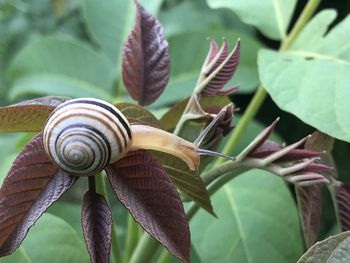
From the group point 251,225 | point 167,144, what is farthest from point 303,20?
point 167,144

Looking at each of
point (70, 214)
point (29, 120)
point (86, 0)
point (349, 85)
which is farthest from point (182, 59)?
point (29, 120)

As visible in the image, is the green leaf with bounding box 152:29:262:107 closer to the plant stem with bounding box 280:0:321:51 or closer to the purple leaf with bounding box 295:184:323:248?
the plant stem with bounding box 280:0:321:51

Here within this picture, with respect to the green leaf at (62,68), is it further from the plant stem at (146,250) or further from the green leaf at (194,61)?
the plant stem at (146,250)

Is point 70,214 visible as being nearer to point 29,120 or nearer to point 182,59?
point 182,59


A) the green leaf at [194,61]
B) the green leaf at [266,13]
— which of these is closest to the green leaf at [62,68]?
the green leaf at [194,61]

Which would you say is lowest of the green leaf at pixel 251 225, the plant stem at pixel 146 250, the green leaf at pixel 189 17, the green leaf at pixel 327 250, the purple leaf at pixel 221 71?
the green leaf at pixel 189 17

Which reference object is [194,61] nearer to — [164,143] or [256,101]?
[256,101]
